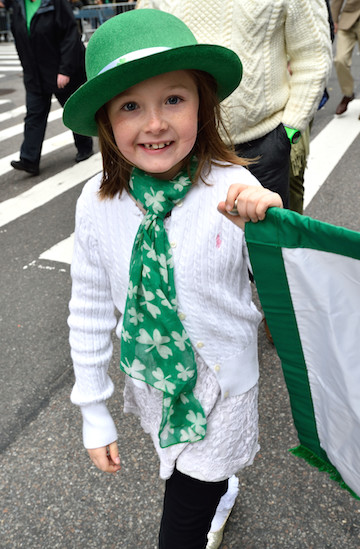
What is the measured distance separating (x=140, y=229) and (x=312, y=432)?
2.48ft

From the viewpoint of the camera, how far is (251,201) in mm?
1332

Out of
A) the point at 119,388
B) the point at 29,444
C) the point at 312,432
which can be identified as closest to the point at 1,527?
the point at 29,444

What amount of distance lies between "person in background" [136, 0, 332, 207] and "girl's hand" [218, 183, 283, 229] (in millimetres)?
1192

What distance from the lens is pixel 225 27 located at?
93.7 inches

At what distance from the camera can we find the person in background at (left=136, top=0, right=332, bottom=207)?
2375 mm

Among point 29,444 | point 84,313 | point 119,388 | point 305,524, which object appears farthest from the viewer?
point 119,388

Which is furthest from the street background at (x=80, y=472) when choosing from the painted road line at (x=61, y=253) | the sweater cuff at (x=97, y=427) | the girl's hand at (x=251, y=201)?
the girl's hand at (x=251, y=201)

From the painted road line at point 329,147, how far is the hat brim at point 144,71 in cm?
397

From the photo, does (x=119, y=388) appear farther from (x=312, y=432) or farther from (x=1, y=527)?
(x=312, y=432)

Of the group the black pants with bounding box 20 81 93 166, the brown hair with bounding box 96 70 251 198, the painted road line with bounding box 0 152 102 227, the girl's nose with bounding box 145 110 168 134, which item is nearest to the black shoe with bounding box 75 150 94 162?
the painted road line with bounding box 0 152 102 227

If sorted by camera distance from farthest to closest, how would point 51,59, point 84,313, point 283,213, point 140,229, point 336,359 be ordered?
point 51,59
point 84,313
point 140,229
point 336,359
point 283,213

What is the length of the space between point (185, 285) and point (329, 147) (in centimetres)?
569

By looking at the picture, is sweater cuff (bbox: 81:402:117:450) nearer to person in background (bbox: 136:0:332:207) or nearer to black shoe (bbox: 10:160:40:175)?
person in background (bbox: 136:0:332:207)

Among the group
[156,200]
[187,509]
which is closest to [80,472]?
[187,509]
